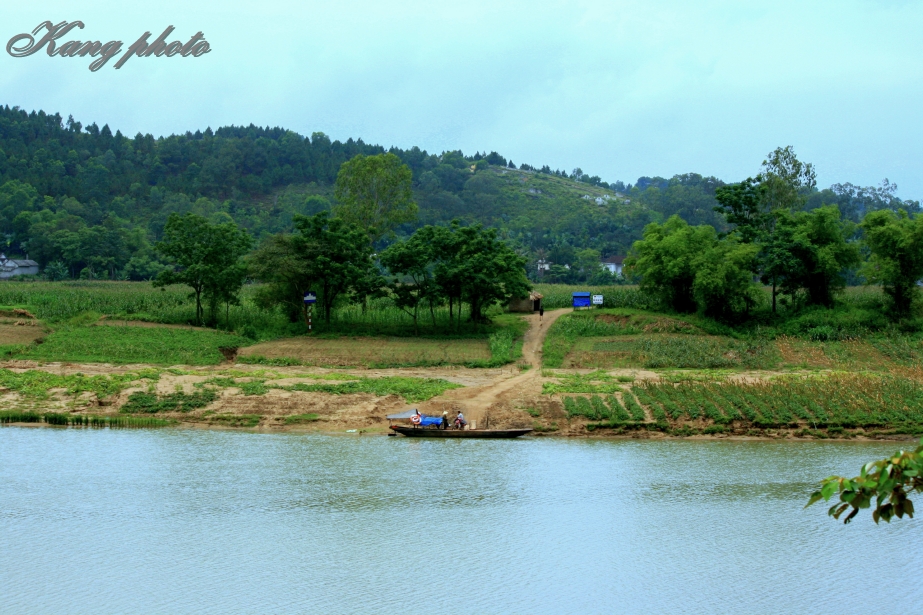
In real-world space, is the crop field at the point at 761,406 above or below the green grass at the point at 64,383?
below

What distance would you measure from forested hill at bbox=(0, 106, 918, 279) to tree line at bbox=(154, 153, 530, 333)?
1824 inches

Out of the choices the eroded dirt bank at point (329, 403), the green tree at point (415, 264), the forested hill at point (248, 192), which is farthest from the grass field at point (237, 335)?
the forested hill at point (248, 192)

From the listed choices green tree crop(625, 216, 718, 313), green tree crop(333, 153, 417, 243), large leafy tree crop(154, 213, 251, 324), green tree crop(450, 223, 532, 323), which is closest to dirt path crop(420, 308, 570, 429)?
green tree crop(450, 223, 532, 323)

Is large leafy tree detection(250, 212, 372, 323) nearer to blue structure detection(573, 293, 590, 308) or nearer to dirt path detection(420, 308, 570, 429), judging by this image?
dirt path detection(420, 308, 570, 429)

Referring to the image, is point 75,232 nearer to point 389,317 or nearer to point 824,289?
point 389,317

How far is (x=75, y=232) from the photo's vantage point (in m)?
90.0

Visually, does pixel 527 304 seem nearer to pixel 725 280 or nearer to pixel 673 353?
pixel 725 280

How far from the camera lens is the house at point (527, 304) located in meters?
56.6

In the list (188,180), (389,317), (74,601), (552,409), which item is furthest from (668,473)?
(188,180)

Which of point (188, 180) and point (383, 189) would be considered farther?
point (188, 180)

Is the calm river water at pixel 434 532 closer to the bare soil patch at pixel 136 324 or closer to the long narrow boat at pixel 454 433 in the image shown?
the long narrow boat at pixel 454 433

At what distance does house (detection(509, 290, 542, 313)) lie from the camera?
5659 cm

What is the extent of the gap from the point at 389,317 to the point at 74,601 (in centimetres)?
3615

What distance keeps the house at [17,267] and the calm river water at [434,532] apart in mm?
65794
